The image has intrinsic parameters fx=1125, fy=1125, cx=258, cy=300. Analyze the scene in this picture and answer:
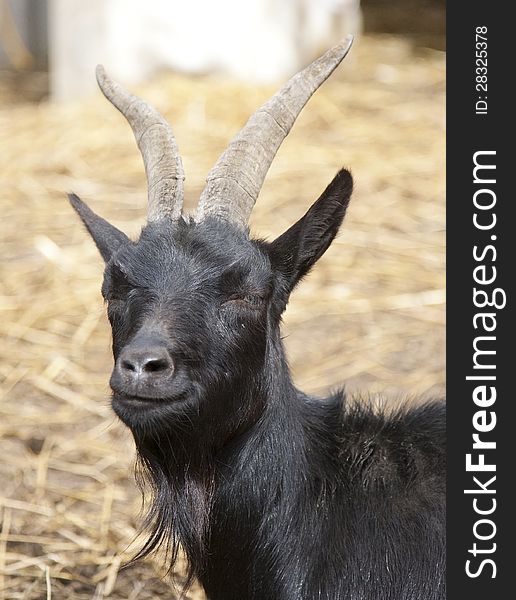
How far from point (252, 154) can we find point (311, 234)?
1.61 feet

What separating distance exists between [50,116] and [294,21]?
295 cm

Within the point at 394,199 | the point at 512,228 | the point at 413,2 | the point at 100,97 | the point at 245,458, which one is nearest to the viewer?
the point at 245,458

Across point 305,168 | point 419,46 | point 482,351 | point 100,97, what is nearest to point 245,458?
point 482,351

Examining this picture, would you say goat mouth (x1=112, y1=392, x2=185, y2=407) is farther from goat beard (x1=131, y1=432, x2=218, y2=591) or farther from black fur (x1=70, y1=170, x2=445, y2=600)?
goat beard (x1=131, y1=432, x2=218, y2=591)

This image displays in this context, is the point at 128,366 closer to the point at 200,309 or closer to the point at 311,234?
the point at 200,309

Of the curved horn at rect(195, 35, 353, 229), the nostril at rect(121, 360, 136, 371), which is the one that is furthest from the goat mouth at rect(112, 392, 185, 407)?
the curved horn at rect(195, 35, 353, 229)

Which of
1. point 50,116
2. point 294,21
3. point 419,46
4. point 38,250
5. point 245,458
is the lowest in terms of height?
point 245,458

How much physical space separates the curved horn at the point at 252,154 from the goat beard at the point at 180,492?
3.14 feet

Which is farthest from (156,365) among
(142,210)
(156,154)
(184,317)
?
(142,210)

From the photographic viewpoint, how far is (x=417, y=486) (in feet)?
15.4

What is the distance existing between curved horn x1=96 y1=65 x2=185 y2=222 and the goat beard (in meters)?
0.98

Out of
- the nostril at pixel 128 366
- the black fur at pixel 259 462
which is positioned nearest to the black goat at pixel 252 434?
the black fur at pixel 259 462

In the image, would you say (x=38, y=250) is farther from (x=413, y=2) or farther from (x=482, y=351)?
(x=413, y=2)

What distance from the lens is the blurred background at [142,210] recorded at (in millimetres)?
6676
